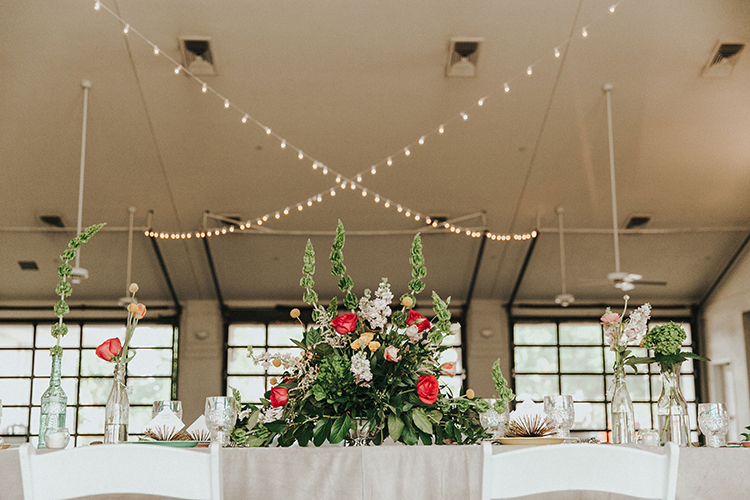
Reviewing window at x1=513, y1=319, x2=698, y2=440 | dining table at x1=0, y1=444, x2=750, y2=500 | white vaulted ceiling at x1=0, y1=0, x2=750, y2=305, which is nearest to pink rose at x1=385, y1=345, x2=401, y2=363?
dining table at x1=0, y1=444, x2=750, y2=500

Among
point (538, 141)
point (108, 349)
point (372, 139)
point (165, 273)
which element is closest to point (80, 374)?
point (165, 273)

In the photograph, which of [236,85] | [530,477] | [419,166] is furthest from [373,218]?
[530,477]

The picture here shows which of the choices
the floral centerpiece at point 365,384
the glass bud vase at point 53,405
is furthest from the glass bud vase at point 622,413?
the glass bud vase at point 53,405

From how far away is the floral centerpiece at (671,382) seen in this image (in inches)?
88.4

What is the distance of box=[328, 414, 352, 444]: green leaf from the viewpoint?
1758 mm

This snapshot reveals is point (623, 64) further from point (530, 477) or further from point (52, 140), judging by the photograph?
point (530, 477)

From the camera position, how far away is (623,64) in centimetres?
694

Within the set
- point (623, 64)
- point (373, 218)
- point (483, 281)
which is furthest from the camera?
point (483, 281)

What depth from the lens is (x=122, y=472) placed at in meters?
1.29

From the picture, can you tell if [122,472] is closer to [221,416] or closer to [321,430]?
[321,430]

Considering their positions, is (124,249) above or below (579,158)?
below

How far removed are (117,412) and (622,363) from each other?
1.55 m

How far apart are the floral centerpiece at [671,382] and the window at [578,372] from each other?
9093mm

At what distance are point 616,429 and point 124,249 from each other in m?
8.48
